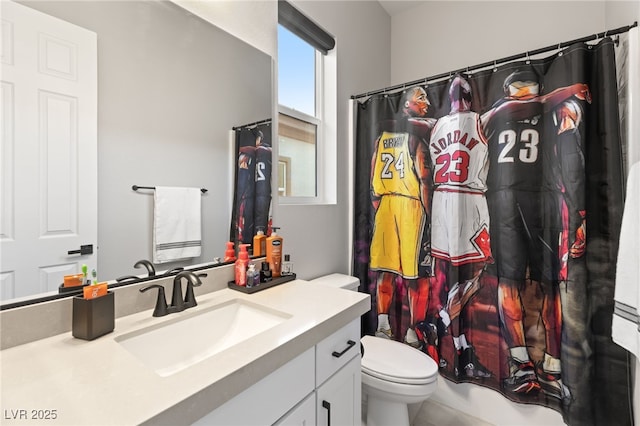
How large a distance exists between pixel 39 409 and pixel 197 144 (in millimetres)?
894

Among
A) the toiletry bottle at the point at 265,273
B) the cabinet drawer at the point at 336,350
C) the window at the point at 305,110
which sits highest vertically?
the window at the point at 305,110

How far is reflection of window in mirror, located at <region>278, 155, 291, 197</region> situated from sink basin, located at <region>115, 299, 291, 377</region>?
0.71m

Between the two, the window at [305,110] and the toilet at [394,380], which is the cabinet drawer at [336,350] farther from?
the window at [305,110]

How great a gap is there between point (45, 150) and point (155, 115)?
0.34m

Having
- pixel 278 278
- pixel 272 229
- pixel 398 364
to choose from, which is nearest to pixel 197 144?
pixel 272 229

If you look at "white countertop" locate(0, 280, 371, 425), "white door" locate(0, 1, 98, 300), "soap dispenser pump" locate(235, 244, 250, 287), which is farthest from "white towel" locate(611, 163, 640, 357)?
"white door" locate(0, 1, 98, 300)

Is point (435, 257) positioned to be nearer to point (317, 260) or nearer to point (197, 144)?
point (317, 260)

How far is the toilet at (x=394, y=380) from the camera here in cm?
135

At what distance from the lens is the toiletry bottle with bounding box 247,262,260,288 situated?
1252 mm

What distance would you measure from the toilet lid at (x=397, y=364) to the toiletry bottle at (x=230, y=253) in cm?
82

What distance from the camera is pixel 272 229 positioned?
1492mm

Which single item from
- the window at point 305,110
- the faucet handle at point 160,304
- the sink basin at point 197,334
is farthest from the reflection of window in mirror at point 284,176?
the faucet handle at point 160,304

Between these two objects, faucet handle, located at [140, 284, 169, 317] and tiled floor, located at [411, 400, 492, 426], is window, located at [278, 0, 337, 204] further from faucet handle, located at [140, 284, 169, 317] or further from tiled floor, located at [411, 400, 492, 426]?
tiled floor, located at [411, 400, 492, 426]

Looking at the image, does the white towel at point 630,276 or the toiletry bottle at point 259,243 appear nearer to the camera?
the white towel at point 630,276
